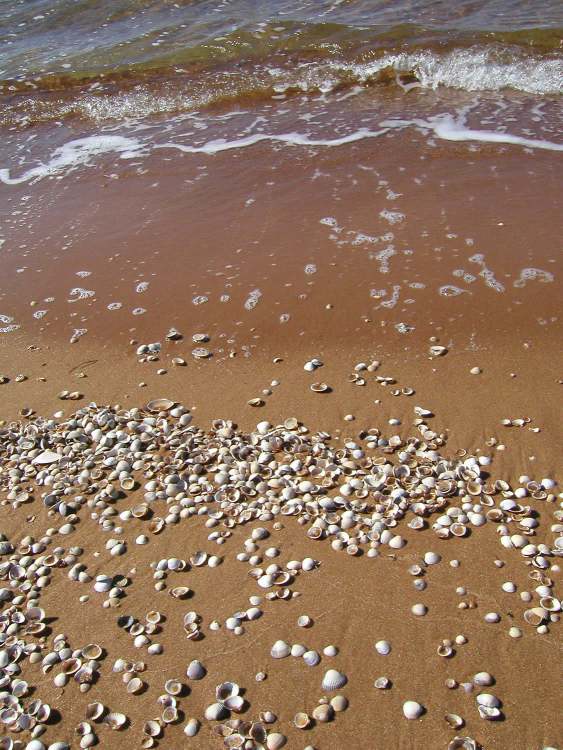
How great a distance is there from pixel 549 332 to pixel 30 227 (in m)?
7.46

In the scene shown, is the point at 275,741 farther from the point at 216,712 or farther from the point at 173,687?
the point at 173,687

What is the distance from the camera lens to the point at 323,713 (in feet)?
11.3

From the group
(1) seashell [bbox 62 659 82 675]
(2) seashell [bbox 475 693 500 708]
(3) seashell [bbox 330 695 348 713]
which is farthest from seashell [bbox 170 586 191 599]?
(2) seashell [bbox 475 693 500 708]

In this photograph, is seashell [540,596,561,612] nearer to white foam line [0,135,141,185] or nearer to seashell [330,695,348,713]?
seashell [330,695,348,713]

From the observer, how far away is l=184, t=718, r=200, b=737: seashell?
3.42m

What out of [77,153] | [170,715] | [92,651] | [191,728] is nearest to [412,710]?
[191,728]

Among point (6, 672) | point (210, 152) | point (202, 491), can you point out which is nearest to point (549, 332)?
point (202, 491)

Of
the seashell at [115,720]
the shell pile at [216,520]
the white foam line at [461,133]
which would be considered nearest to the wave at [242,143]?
the white foam line at [461,133]

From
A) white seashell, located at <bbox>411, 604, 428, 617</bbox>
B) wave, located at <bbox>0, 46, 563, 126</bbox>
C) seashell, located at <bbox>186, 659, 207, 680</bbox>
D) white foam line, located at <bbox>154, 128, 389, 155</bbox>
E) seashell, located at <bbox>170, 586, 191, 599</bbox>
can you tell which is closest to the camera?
seashell, located at <bbox>186, 659, 207, 680</bbox>

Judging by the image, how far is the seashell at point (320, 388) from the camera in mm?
5781

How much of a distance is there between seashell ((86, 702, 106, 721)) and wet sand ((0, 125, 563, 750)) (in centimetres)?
6

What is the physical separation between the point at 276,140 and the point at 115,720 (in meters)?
10.2

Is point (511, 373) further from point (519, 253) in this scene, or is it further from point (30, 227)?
point (30, 227)

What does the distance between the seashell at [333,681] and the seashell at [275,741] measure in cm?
36
